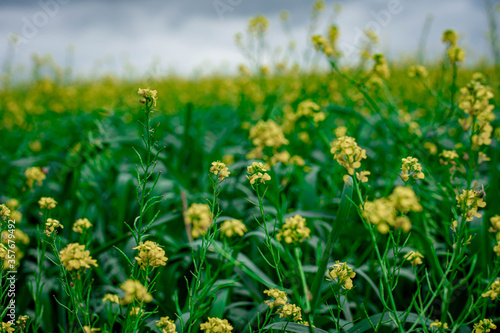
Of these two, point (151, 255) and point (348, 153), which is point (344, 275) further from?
point (151, 255)

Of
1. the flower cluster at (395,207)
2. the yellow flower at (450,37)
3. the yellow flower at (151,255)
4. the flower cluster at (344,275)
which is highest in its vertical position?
the yellow flower at (450,37)

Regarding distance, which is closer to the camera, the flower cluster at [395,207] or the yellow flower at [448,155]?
the flower cluster at [395,207]

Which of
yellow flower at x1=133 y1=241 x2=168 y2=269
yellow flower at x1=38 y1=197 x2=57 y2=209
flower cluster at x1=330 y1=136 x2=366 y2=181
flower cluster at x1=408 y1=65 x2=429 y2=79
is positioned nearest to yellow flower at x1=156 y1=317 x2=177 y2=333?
yellow flower at x1=133 y1=241 x2=168 y2=269

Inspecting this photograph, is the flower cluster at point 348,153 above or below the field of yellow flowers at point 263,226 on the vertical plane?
above

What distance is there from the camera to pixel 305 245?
2.03 meters

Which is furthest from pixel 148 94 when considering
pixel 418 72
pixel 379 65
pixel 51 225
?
pixel 418 72

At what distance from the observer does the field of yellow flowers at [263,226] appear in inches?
45.3

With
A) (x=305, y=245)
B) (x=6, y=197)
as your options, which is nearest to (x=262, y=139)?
(x=305, y=245)

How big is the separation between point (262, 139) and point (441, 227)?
141cm

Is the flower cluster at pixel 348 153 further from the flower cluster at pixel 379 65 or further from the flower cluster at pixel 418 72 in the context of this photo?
the flower cluster at pixel 418 72

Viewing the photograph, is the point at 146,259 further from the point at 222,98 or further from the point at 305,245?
the point at 222,98

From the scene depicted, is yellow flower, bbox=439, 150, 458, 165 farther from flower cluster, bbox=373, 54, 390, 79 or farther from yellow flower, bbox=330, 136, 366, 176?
flower cluster, bbox=373, 54, 390, 79

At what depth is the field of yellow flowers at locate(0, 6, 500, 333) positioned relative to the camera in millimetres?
1150

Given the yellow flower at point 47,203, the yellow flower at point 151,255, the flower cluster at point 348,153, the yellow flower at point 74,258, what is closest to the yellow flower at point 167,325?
the yellow flower at point 151,255
